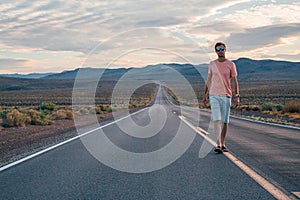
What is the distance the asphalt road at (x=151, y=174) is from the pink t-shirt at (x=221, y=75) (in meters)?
1.38

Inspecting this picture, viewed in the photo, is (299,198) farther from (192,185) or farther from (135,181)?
(135,181)

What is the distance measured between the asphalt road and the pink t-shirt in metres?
1.38

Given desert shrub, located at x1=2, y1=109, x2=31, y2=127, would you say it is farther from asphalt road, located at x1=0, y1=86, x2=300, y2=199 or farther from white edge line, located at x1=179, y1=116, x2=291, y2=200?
white edge line, located at x1=179, y1=116, x2=291, y2=200

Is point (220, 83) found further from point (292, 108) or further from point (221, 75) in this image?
point (292, 108)

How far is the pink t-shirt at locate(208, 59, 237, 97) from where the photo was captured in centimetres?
907

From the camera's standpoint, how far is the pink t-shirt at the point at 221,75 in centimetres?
907

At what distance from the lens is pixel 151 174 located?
714 cm

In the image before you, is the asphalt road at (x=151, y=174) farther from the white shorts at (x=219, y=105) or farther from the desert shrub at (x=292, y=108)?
the desert shrub at (x=292, y=108)

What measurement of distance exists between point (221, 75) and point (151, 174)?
9.92ft

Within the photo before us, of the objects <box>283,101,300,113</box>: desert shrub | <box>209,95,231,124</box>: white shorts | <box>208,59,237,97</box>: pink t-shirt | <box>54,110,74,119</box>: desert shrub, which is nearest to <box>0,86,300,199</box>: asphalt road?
<box>209,95,231,124</box>: white shorts

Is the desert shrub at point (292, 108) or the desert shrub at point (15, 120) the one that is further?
the desert shrub at point (292, 108)

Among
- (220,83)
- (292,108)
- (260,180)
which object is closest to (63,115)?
(292,108)

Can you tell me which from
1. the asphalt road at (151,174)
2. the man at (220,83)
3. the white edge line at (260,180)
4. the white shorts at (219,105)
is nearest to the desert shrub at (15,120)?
the asphalt road at (151,174)

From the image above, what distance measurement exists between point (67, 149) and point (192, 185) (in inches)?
192
